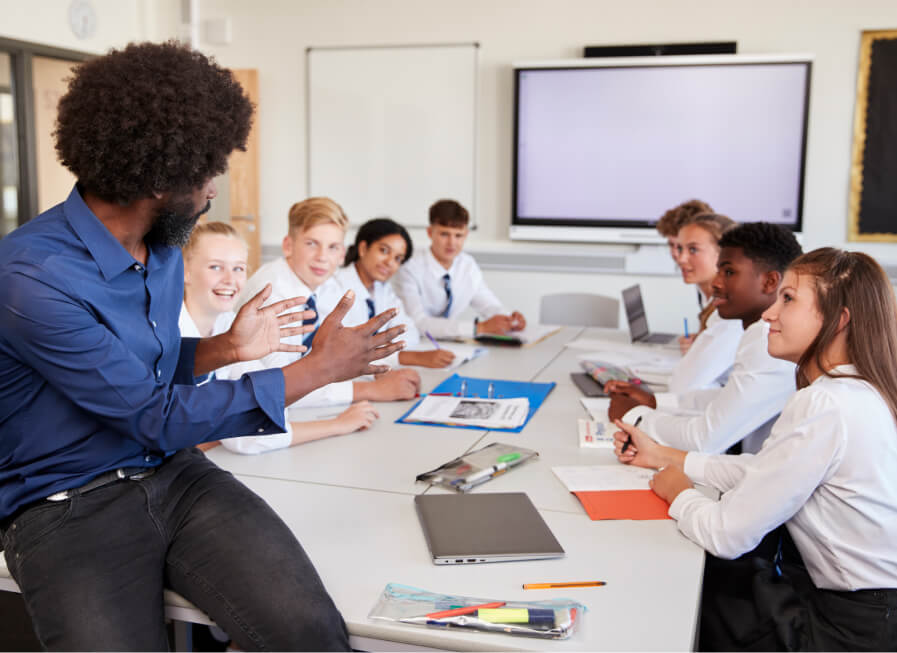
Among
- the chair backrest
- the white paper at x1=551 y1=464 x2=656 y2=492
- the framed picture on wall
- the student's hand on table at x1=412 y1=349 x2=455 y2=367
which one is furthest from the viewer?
the framed picture on wall

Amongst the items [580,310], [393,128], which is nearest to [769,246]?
[580,310]

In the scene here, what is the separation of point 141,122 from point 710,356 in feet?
5.84

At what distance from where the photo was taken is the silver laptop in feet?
4.30

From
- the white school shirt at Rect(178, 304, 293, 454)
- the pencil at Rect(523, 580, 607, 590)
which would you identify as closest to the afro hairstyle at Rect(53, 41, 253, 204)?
the white school shirt at Rect(178, 304, 293, 454)

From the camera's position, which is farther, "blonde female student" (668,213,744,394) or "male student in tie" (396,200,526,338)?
"male student in tie" (396,200,526,338)

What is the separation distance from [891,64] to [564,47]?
77.4 inches

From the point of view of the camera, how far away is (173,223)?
1.33 meters

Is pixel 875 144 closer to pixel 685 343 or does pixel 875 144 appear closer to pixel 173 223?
pixel 685 343

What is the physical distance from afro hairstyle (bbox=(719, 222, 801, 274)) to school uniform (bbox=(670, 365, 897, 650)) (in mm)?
732

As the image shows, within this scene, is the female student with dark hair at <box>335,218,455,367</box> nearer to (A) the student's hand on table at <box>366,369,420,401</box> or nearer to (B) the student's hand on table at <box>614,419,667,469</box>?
(A) the student's hand on table at <box>366,369,420,401</box>

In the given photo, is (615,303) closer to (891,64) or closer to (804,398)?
(891,64)

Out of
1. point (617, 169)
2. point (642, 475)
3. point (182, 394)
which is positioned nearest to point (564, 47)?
point (617, 169)

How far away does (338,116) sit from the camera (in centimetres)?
571

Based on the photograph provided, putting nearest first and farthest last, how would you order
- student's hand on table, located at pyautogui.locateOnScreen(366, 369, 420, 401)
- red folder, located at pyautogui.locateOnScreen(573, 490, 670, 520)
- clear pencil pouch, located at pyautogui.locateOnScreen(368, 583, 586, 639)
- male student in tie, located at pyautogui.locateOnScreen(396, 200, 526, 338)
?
clear pencil pouch, located at pyautogui.locateOnScreen(368, 583, 586, 639) → red folder, located at pyautogui.locateOnScreen(573, 490, 670, 520) → student's hand on table, located at pyautogui.locateOnScreen(366, 369, 420, 401) → male student in tie, located at pyautogui.locateOnScreen(396, 200, 526, 338)
